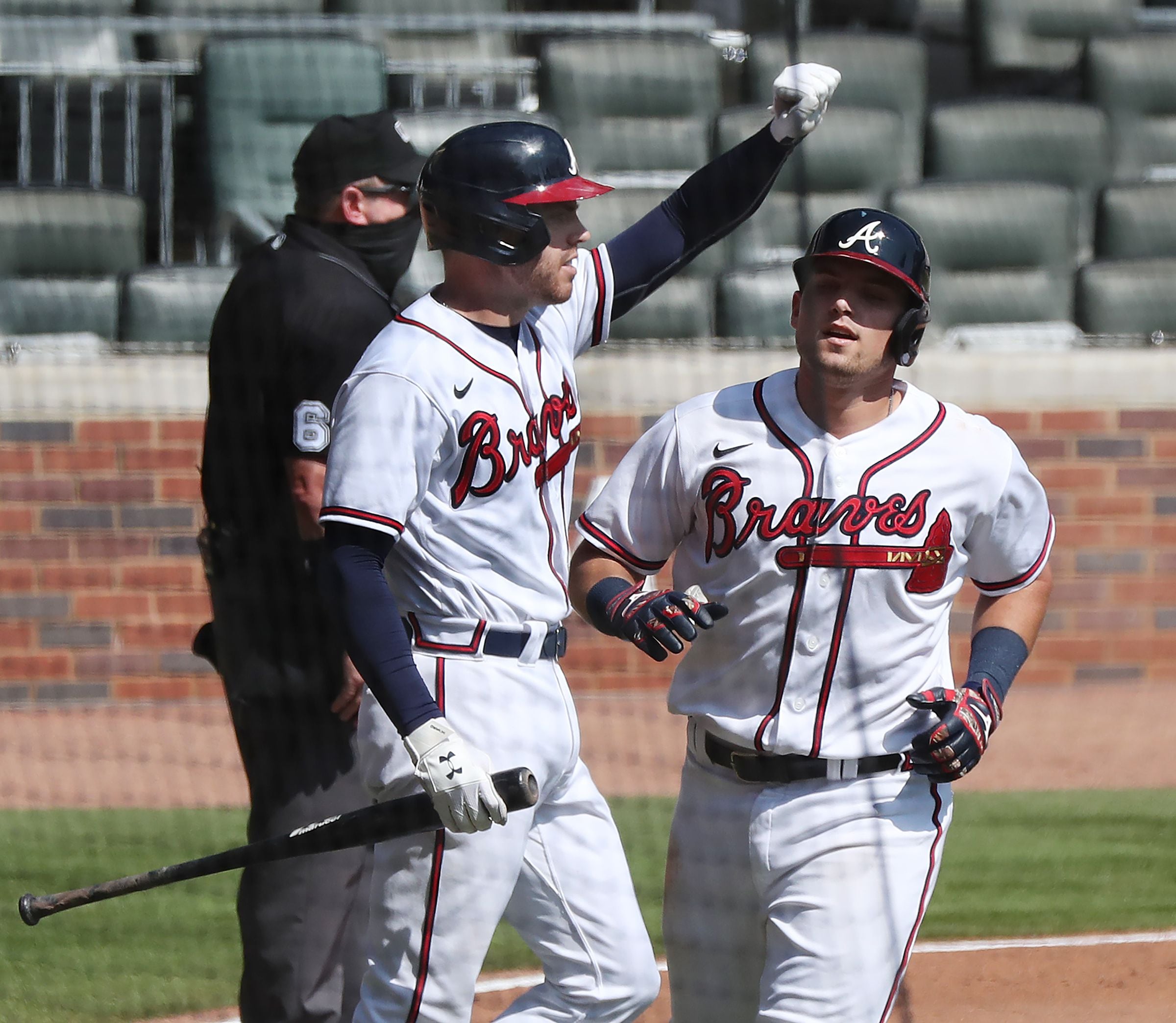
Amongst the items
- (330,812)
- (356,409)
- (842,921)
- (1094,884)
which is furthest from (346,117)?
(1094,884)

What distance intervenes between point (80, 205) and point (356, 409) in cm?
463

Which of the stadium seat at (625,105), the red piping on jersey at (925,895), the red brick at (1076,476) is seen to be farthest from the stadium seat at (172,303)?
the red piping on jersey at (925,895)

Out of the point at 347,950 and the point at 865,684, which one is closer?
the point at 865,684

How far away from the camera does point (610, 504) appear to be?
2482 mm

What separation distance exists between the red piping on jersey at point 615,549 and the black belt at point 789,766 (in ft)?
1.00

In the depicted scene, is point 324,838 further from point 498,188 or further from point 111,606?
point 111,606

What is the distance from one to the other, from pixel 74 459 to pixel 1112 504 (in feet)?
12.6

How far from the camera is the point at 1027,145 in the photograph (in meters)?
7.80

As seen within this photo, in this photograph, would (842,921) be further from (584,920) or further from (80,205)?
(80,205)

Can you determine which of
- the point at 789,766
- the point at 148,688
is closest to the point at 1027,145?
the point at 148,688

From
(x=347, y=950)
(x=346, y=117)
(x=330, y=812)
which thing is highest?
(x=346, y=117)

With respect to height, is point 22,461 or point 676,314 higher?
point 676,314

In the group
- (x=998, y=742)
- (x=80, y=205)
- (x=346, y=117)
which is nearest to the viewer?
(x=346, y=117)

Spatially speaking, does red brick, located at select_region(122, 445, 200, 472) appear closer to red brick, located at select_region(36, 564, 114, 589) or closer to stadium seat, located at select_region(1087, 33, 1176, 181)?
red brick, located at select_region(36, 564, 114, 589)
